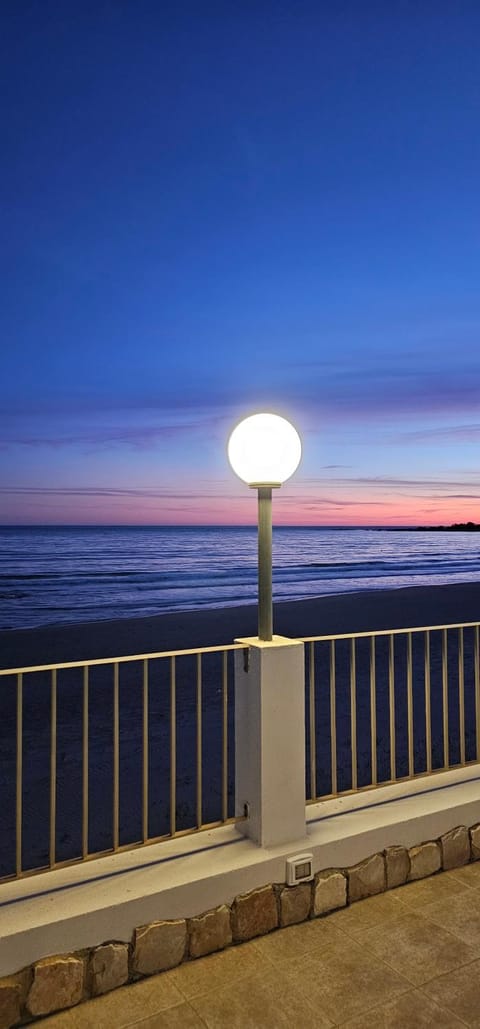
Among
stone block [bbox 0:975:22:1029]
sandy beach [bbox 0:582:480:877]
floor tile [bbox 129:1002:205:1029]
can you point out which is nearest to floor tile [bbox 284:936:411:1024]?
floor tile [bbox 129:1002:205:1029]

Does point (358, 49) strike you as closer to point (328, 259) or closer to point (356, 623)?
point (328, 259)

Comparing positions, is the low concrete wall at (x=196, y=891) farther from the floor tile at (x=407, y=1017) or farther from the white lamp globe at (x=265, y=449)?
the white lamp globe at (x=265, y=449)

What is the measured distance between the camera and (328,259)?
30.4ft

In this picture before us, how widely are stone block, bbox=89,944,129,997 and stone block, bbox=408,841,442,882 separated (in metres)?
1.28

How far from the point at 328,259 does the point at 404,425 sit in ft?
45.7

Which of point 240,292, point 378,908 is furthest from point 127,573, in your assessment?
point 378,908

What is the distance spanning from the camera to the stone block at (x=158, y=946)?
2.20 metres

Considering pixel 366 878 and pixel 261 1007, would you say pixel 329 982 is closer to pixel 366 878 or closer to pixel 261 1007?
pixel 261 1007

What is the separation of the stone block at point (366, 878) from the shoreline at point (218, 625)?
8183 mm

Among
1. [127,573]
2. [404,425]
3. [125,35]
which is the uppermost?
[125,35]

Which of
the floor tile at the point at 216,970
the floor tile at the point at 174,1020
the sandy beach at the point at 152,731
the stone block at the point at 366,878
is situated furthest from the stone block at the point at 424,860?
the sandy beach at the point at 152,731

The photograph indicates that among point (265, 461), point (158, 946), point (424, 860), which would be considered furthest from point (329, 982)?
point (265, 461)

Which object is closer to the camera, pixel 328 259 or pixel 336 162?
pixel 336 162

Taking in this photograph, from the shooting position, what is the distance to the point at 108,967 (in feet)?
7.04
